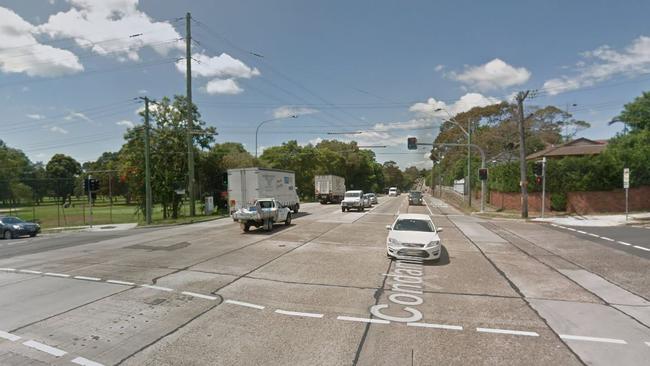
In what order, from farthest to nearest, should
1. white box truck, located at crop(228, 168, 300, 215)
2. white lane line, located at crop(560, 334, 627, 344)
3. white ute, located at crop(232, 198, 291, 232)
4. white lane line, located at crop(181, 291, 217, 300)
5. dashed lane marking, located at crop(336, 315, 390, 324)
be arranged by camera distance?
white box truck, located at crop(228, 168, 300, 215), white ute, located at crop(232, 198, 291, 232), white lane line, located at crop(181, 291, 217, 300), dashed lane marking, located at crop(336, 315, 390, 324), white lane line, located at crop(560, 334, 627, 344)

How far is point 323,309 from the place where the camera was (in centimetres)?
647

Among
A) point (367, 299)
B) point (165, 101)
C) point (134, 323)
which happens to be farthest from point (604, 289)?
point (165, 101)

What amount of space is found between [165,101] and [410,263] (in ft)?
101

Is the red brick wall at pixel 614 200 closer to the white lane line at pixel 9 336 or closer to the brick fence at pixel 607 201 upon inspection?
the brick fence at pixel 607 201

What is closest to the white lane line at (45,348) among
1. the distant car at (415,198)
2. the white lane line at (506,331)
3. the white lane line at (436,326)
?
the white lane line at (436,326)

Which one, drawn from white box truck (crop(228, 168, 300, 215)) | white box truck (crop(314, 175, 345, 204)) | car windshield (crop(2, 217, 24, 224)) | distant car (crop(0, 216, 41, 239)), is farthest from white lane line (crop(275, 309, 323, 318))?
white box truck (crop(314, 175, 345, 204))

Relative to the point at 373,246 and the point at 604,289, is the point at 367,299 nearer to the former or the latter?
the point at 604,289

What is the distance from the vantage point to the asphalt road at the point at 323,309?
4762mm

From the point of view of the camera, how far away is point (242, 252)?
12508 millimetres

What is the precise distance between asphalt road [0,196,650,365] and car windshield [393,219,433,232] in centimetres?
110

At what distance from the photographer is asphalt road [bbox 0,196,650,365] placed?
187 inches

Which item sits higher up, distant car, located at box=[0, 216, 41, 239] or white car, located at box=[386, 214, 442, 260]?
white car, located at box=[386, 214, 442, 260]

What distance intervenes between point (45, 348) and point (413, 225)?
9.88 m

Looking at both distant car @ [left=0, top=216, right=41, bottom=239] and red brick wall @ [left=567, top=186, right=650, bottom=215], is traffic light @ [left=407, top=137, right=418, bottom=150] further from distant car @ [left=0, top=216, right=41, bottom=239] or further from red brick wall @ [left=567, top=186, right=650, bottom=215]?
distant car @ [left=0, top=216, right=41, bottom=239]
